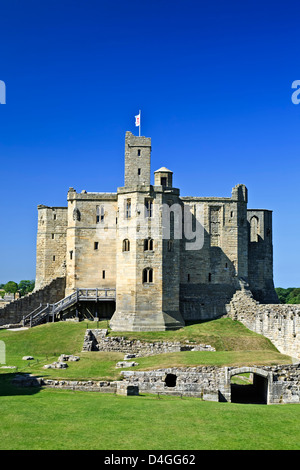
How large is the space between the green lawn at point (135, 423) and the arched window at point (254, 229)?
99.3 feet

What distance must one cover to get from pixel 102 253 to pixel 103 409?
29.4 meters

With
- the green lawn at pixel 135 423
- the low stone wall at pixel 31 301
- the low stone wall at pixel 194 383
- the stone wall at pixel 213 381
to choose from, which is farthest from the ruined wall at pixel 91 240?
the green lawn at pixel 135 423

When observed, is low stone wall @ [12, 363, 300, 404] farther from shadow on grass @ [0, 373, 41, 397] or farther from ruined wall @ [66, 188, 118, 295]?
ruined wall @ [66, 188, 118, 295]

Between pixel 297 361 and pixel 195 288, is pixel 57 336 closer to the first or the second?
pixel 195 288

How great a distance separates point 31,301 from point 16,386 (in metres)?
24.7

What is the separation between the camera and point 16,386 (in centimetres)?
3133

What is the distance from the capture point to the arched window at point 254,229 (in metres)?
59.0

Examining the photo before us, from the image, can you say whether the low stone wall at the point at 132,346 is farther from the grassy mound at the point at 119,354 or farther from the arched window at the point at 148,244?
the arched window at the point at 148,244

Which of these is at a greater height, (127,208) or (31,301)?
(127,208)

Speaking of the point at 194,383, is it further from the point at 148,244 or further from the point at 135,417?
the point at 148,244

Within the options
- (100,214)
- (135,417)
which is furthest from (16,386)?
(100,214)

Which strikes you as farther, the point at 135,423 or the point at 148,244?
the point at 148,244

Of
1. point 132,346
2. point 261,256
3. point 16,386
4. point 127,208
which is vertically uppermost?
point 127,208

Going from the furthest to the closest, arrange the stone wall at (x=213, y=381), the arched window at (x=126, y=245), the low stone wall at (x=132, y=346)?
the arched window at (x=126, y=245) → the low stone wall at (x=132, y=346) → the stone wall at (x=213, y=381)
